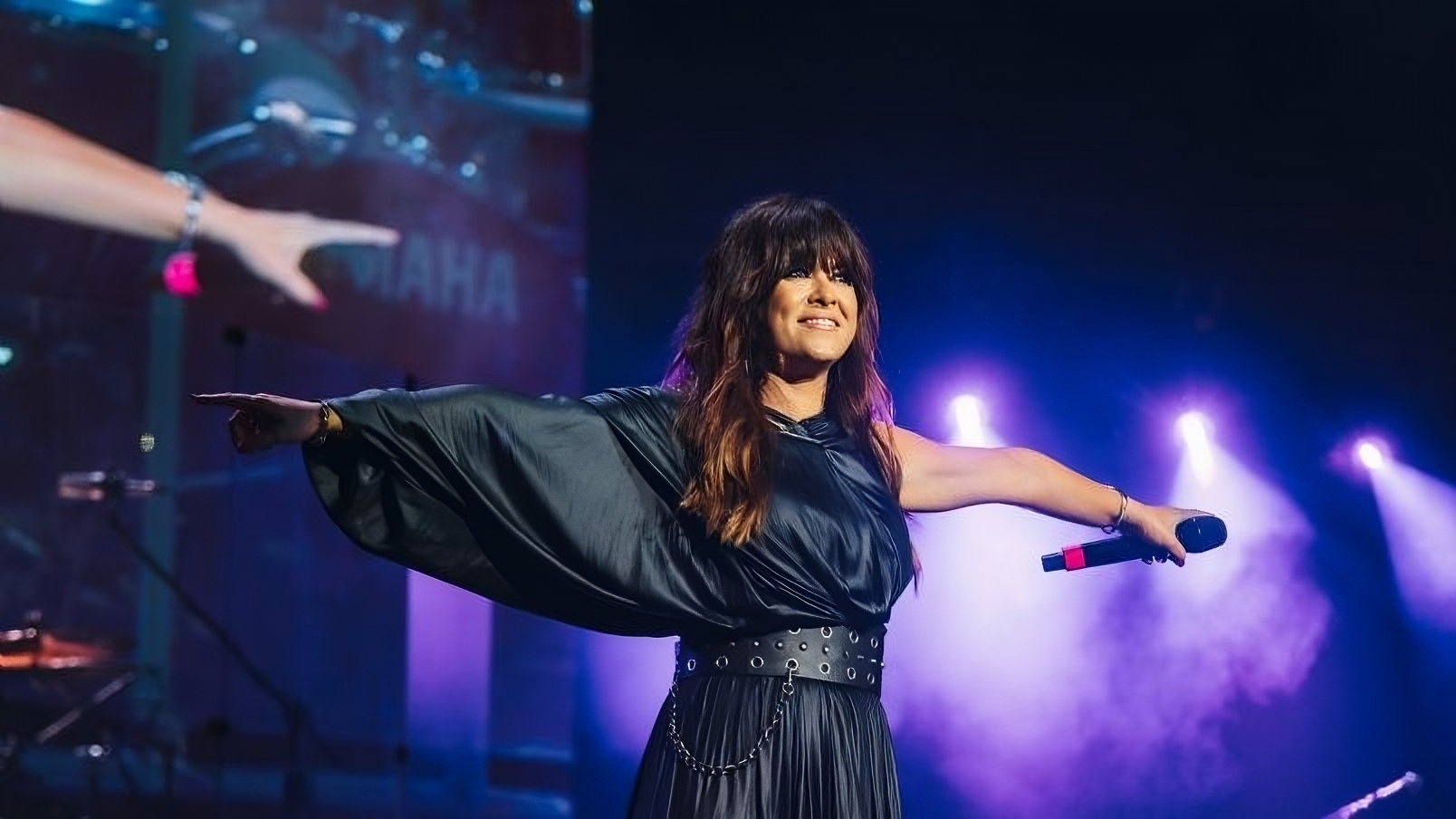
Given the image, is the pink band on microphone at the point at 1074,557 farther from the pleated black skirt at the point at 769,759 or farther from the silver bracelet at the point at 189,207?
the silver bracelet at the point at 189,207

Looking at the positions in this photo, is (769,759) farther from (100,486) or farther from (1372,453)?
(1372,453)

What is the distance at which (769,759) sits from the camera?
1.82 meters

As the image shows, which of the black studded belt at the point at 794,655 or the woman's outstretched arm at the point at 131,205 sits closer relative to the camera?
the black studded belt at the point at 794,655

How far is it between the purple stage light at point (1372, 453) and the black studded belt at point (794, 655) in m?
3.13

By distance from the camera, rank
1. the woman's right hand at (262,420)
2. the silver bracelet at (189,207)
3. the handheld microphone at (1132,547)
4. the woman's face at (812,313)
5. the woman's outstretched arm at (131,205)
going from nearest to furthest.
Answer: the woman's right hand at (262,420), the woman's face at (812,313), the handheld microphone at (1132,547), the woman's outstretched arm at (131,205), the silver bracelet at (189,207)

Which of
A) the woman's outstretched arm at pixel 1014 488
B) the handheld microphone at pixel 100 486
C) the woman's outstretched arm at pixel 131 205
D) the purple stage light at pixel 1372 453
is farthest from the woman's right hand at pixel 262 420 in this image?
the purple stage light at pixel 1372 453

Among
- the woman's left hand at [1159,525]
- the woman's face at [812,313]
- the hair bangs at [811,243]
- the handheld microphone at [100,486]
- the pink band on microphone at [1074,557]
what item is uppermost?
the hair bangs at [811,243]

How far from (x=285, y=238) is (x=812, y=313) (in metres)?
2.84

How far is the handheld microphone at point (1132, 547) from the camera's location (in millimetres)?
2100

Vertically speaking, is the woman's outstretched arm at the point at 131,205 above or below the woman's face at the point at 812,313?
above

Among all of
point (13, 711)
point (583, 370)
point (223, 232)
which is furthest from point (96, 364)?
point (583, 370)

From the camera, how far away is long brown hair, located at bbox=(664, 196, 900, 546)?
1.86 meters

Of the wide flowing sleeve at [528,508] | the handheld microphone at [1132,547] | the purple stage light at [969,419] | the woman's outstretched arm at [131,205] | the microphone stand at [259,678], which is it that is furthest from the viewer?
the purple stage light at [969,419]

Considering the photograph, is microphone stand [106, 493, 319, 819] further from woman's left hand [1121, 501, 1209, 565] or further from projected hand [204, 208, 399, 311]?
woman's left hand [1121, 501, 1209, 565]
